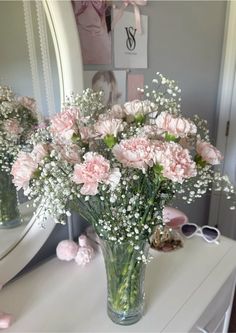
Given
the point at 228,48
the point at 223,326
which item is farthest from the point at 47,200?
the point at 228,48

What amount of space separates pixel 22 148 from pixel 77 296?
1.43 feet

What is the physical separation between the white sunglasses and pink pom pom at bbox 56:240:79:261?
43 centimetres

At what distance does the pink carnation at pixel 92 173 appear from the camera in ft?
1.55

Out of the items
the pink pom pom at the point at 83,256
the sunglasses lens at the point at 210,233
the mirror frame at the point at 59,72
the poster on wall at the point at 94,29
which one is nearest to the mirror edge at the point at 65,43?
the mirror frame at the point at 59,72

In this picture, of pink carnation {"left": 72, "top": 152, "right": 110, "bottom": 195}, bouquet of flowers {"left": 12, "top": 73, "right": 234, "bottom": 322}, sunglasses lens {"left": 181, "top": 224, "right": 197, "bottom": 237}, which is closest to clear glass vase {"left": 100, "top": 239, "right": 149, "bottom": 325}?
bouquet of flowers {"left": 12, "top": 73, "right": 234, "bottom": 322}

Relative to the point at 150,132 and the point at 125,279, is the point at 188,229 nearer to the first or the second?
the point at 125,279

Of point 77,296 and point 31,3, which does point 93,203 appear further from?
point 31,3

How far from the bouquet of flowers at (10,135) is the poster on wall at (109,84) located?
0.83 feet

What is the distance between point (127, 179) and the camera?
530 millimetres

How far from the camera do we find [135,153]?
49 centimetres

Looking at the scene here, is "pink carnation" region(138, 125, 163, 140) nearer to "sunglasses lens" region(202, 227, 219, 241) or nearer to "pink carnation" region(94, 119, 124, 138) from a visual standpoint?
"pink carnation" region(94, 119, 124, 138)

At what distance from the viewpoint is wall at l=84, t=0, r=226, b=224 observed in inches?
44.5

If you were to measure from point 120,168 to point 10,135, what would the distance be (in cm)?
34

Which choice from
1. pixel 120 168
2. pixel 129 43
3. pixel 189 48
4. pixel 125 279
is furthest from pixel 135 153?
pixel 189 48
